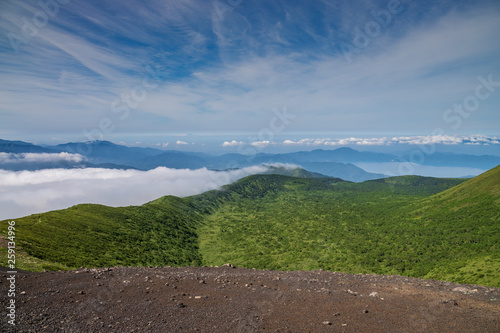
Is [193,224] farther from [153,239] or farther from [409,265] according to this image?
[409,265]

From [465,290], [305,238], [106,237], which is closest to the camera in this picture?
[465,290]

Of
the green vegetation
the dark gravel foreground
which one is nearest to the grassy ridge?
the green vegetation

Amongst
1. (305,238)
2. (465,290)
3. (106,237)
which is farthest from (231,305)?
(305,238)

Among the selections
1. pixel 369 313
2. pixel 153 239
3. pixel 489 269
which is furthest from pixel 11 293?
pixel 153 239

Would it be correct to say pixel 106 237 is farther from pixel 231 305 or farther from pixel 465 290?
pixel 465 290

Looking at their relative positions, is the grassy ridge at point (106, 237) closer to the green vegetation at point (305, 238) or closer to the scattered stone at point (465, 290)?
the green vegetation at point (305, 238)

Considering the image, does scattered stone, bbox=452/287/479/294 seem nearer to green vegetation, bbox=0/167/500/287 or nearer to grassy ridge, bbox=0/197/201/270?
green vegetation, bbox=0/167/500/287
